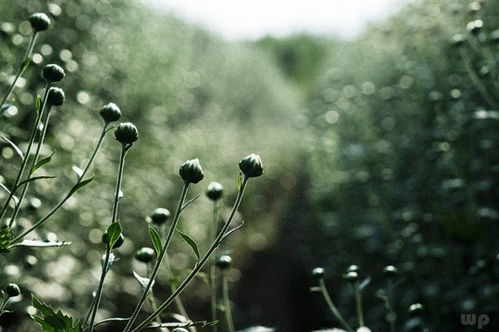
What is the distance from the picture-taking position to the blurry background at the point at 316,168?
3037 millimetres

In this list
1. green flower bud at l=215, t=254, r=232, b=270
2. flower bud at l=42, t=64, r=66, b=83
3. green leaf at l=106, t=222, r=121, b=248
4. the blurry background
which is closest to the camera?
green leaf at l=106, t=222, r=121, b=248

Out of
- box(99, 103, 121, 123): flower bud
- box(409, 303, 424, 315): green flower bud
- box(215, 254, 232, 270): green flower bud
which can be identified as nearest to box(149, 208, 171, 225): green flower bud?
box(215, 254, 232, 270): green flower bud

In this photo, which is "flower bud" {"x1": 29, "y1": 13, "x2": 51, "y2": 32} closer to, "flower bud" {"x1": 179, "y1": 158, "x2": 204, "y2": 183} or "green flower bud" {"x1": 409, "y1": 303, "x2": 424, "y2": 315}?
"flower bud" {"x1": 179, "y1": 158, "x2": 204, "y2": 183}

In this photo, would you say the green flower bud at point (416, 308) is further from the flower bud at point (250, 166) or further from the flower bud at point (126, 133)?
the flower bud at point (126, 133)

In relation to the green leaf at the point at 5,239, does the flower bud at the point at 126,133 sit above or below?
above

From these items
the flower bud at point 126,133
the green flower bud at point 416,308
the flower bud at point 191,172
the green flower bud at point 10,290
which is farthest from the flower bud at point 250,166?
the green flower bud at point 416,308

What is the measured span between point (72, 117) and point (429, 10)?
7.46 feet

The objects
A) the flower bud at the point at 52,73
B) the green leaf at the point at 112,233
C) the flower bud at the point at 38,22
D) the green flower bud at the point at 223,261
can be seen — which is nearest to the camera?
the green leaf at the point at 112,233

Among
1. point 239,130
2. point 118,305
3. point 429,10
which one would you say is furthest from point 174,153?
point 239,130

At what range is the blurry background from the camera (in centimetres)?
304

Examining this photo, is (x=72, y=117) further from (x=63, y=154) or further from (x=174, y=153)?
(x=174, y=153)

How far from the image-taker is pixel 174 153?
5.34m

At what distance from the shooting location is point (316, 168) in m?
5.36

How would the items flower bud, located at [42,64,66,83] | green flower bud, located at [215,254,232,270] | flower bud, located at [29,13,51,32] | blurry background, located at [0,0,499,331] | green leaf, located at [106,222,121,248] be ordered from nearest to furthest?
green leaf, located at [106,222,121,248] < flower bud, located at [42,64,66,83] < flower bud, located at [29,13,51,32] < green flower bud, located at [215,254,232,270] < blurry background, located at [0,0,499,331]
